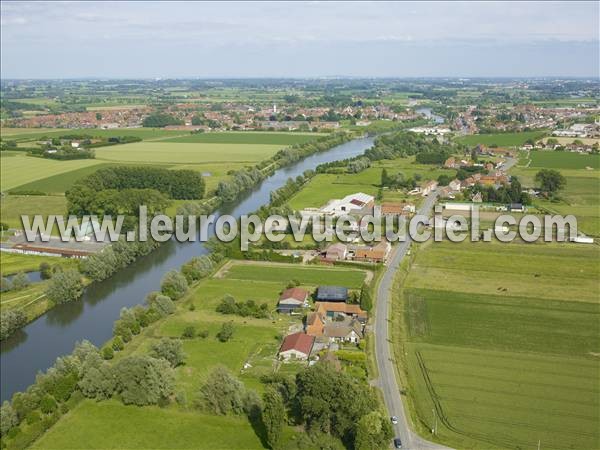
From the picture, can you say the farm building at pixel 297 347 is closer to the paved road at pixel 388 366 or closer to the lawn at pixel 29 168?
the paved road at pixel 388 366

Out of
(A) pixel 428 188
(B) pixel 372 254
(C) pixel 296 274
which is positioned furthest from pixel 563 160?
(C) pixel 296 274

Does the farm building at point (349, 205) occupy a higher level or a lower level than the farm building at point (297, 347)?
higher

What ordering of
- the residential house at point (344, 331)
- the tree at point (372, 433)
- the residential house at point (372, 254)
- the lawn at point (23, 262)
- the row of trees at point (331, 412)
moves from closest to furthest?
the tree at point (372, 433), the row of trees at point (331, 412), the residential house at point (344, 331), the lawn at point (23, 262), the residential house at point (372, 254)

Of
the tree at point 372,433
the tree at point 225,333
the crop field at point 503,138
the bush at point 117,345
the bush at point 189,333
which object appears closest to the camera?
the tree at point 372,433

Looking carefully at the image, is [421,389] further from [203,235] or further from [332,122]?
[332,122]

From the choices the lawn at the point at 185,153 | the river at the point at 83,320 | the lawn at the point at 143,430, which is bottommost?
the river at the point at 83,320

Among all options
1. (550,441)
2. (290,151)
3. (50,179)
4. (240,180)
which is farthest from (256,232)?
(290,151)

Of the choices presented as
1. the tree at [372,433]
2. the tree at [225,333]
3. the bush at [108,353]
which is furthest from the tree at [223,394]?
the bush at [108,353]

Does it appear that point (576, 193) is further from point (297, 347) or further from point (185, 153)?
point (185, 153)
